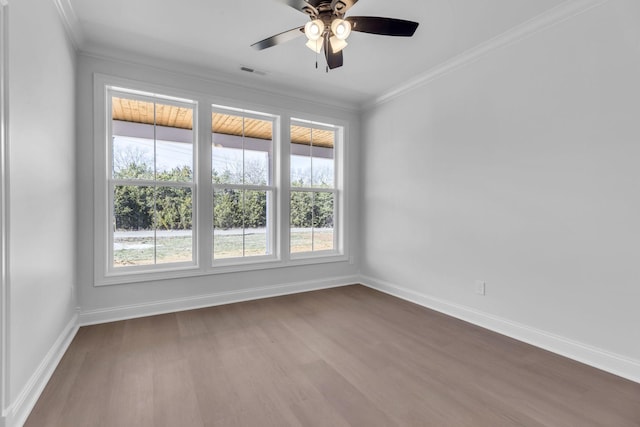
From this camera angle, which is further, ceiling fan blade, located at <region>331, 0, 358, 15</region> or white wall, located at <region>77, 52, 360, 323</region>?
white wall, located at <region>77, 52, 360, 323</region>

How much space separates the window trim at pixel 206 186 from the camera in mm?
2959

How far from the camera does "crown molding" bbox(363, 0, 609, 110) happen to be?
2262 millimetres

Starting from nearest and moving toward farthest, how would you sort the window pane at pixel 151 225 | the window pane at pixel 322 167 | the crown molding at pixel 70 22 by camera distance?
the crown molding at pixel 70 22
the window pane at pixel 151 225
the window pane at pixel 322 167

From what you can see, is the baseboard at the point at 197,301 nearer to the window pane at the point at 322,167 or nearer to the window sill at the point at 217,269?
the window sill at the point at 217,269

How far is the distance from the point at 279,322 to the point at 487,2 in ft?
10.8

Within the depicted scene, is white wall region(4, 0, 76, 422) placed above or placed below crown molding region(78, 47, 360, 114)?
below

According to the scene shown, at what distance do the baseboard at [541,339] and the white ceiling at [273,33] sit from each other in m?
2.64

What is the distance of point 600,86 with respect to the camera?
7.13ft

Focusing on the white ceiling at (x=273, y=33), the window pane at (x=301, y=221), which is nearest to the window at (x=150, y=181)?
the white ceiling at (x=273, y=33)

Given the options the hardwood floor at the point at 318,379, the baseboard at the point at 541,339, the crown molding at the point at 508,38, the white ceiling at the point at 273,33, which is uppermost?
the white ceiling at the point at 273,33

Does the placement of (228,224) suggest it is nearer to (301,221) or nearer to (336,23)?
(301,221)

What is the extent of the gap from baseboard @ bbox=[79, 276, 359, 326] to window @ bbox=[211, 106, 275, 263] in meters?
0.47

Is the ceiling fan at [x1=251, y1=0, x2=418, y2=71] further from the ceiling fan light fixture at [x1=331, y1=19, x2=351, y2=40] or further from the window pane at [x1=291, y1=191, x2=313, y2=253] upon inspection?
the window pane at [x1=291, y1=191, x2=313, y2=253]

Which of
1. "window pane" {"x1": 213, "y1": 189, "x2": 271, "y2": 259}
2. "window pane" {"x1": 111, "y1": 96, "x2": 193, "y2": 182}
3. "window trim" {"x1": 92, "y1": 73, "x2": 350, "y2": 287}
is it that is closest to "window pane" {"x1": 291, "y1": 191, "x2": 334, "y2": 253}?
"window trim" {"x1": 92, "y1": 73, "x2": 350, "y2": 287}
